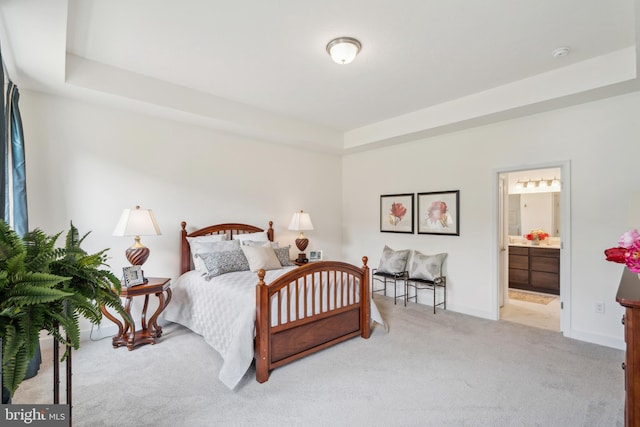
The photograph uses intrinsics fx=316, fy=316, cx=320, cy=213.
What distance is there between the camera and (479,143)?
4.15m

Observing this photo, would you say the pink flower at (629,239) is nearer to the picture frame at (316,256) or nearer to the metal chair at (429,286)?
the metal chair at (429,286)

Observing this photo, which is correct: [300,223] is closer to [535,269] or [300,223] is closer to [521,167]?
[521,167]

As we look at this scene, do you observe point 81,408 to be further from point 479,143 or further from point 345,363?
point 479,143

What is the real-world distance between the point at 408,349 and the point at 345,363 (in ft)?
2.33

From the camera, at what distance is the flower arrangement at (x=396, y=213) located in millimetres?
4996

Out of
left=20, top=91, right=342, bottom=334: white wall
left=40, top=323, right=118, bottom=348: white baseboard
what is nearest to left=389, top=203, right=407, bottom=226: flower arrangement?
left=20, top=91, right=342, bottom=334: white wall

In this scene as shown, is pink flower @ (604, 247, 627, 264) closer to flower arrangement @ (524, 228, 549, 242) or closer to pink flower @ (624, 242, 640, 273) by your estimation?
pink flower @ (624, 242, 640, 273)

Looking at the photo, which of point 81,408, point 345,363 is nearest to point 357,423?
point 345,363

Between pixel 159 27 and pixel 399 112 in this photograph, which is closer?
pixel 159 27

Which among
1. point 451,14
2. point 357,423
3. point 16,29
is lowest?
point 357,423

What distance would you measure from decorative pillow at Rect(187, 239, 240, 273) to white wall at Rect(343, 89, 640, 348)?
8.49ft

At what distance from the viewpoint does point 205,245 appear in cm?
375

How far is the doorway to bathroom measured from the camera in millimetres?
4477

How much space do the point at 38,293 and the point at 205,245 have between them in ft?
8.95
